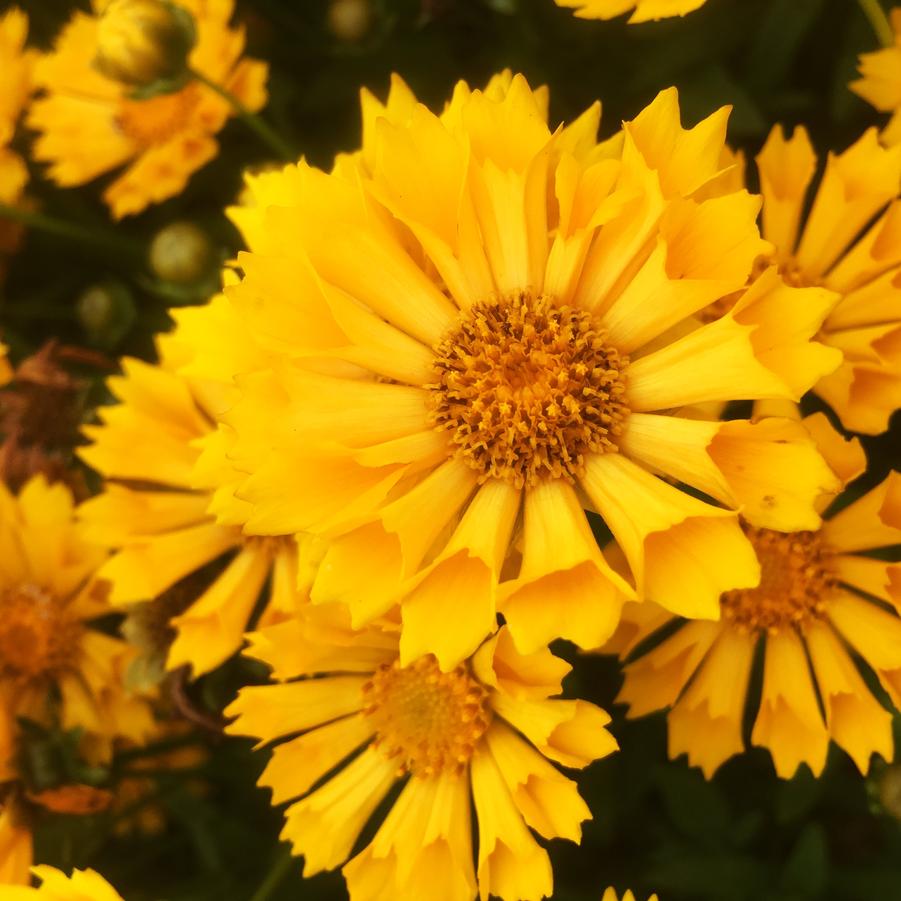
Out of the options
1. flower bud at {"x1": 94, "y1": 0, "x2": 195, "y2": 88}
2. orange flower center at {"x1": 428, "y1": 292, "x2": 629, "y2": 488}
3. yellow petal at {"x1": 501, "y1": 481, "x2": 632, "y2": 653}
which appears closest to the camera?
yellow petal at {"x1": 501, "y1": 481, "x2": 632, "y2": 653}

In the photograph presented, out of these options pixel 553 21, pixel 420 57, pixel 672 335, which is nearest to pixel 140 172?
pixel 420 57

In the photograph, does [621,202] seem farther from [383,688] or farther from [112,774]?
[112,774]

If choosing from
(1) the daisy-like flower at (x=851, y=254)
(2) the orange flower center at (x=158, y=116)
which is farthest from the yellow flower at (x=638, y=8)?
(2) the orange flower center at (x=158, y=116)

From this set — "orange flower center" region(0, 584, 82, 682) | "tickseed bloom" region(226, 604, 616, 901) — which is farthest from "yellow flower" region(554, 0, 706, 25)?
"orange flower center" region(0, 584, 82, 682)

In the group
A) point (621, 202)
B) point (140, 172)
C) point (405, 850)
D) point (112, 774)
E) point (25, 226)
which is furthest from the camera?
point (25, 226)

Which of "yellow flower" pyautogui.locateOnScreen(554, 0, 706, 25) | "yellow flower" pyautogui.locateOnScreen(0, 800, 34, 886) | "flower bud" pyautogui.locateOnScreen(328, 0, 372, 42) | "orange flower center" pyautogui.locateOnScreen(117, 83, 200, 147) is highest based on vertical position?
"flower bud" pyautogui.locateOnScreen(328, 0, 372, 42)

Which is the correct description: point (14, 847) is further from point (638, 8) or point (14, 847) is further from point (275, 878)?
point (638, 8)

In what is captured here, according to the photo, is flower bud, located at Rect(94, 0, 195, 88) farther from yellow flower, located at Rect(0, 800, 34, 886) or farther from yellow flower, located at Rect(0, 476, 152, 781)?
yellow flower, located at Rect(0, 800, 34, 886)
